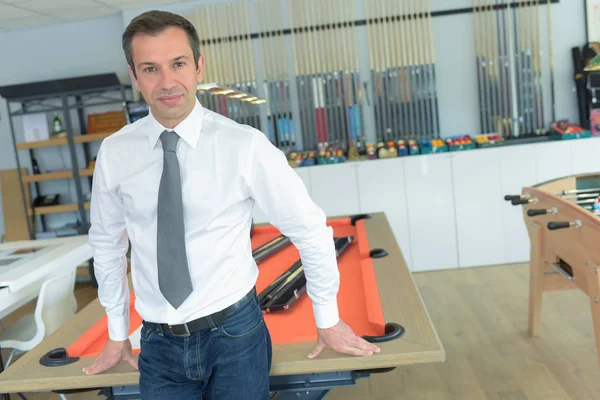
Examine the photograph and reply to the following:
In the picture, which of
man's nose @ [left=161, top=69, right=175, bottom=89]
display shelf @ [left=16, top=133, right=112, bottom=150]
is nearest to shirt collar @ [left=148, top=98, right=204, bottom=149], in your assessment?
man's nose @ [left=161, top=69, right=175, bottom=89]

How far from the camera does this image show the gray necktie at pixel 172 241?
1.63 metres

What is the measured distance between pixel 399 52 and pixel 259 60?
1393 millimetres

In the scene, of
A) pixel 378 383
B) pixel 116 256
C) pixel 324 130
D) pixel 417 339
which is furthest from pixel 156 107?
pixel 324 130

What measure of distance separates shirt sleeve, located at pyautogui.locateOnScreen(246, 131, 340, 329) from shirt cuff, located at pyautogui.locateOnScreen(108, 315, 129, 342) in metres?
0.58

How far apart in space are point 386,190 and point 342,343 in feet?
13.5

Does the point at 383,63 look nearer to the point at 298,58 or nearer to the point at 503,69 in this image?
the point at 298,58

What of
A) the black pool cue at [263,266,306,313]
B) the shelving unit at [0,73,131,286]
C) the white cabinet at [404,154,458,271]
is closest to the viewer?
the black pool cue at [263,266,306,313]

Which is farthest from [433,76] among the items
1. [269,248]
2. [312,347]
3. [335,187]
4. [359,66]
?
[312,347]

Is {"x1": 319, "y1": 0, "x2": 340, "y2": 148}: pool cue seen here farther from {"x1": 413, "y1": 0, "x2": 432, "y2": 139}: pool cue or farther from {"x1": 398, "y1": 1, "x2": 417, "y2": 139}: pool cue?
{"x1": 413, "y1": 0, "x2": 432, "y2": 139}: pool cue

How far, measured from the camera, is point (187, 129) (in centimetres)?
169

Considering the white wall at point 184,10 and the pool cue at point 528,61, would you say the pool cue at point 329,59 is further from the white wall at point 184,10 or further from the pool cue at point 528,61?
the pool cue at point 528,61

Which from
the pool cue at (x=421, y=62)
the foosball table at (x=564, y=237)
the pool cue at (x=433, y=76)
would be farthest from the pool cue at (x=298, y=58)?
the foosball table at (x=564, y=237)

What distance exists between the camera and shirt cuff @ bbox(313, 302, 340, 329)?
71.5 inches

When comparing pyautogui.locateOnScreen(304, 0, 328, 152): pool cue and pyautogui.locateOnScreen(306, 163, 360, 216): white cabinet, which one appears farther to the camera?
pyautogui.locateOnScreen(304, 0, 328, 152): pool cue
